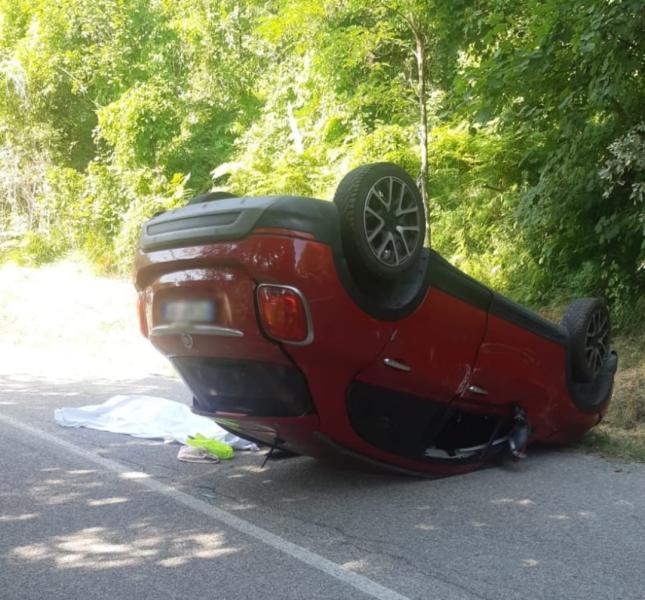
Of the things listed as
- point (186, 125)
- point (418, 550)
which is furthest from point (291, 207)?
point (186, 125)

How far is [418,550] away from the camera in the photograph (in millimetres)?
3971

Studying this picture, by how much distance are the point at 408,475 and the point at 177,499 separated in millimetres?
1498

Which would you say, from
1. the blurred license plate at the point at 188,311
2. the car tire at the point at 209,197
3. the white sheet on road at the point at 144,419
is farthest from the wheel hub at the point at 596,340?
the blurred license plate at the point at 188,311

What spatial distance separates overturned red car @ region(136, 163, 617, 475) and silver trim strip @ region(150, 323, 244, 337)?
0.01 meters

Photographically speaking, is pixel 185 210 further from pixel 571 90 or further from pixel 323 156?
pixel 323 156

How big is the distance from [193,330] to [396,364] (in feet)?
3.98

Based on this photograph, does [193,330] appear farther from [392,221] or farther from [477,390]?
[477,390]

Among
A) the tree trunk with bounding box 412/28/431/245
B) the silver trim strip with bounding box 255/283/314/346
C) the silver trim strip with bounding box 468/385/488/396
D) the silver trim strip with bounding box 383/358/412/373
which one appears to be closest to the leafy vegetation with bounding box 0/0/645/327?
the tree trunk with bounding box 412/28/431/245

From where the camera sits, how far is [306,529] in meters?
4.33

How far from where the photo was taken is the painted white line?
3533 mm

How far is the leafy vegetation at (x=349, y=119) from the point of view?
818cm

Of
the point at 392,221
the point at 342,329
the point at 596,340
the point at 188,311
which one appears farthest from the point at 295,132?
the point at 342,329

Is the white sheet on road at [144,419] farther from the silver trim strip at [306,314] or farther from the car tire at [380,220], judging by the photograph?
the car tire at [380,220]

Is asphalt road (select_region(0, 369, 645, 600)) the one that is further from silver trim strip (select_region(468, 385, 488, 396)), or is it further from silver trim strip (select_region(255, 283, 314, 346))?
silver trim strip (select_region(255, 283, 314, 346))
